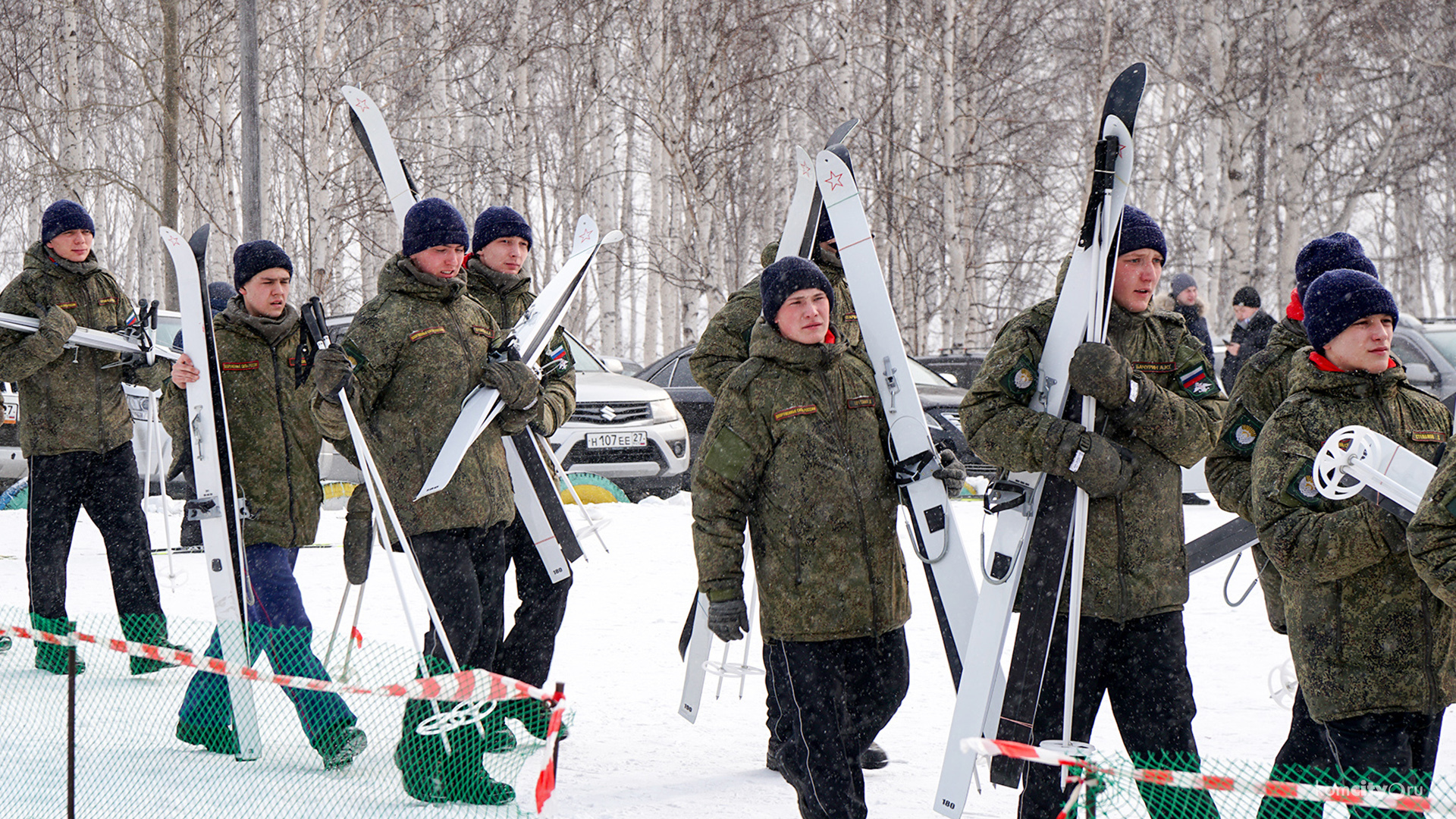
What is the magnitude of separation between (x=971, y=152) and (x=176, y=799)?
1341 centimetres

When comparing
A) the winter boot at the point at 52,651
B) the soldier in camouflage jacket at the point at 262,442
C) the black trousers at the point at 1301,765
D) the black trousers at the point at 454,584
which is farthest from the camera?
the winter boot at the point at 52,651

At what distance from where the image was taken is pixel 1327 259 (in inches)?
144

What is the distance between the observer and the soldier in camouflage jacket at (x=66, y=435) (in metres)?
5.14

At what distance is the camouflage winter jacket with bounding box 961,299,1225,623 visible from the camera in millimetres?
3242

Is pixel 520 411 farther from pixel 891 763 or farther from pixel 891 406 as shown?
pixel 891 763

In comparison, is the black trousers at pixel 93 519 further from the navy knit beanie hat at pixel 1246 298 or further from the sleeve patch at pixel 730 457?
the navy knit beanie hat at pixel 1246 298

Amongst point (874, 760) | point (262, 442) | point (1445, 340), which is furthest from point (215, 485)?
point (1445, 340)

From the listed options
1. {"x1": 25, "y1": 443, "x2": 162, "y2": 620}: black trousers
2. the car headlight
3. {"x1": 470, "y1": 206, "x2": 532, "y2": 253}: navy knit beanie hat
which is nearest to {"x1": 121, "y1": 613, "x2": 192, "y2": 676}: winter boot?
{"x1": 25, "y1": 443, "x2": 162, "y2": 620}: black trousers

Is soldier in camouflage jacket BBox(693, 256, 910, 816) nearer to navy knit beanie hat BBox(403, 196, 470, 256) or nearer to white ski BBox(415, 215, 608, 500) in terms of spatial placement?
white ski BBox(415, 215, 608, 500)

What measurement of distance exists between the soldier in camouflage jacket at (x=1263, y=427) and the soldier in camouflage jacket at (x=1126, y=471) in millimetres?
63

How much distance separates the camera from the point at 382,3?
16906mm

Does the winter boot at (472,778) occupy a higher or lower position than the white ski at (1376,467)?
lower

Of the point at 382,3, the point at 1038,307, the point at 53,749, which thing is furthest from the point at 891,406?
the point at 382,3

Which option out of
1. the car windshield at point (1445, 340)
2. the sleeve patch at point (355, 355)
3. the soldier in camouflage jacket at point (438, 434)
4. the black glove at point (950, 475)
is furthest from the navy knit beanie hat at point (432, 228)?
the car windshield at point (1445, 340)
